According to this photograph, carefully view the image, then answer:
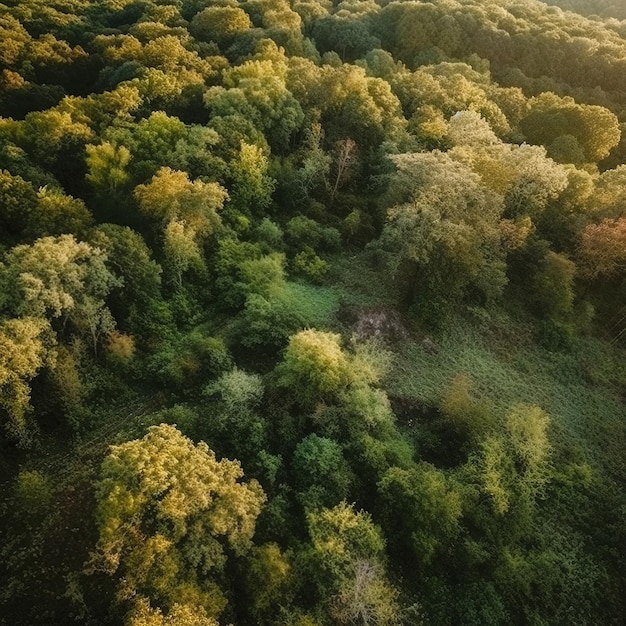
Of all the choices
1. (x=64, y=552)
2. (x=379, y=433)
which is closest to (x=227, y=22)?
(x=379, y=433)

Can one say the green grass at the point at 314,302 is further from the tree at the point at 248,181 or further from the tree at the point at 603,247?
the tree at the point at 603,247

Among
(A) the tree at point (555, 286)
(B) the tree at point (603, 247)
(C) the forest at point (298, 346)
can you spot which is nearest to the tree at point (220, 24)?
(C) the forest at point (298, 346)

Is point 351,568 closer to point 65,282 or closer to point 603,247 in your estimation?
point 65,282

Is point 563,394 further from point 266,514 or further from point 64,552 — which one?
point 64,552

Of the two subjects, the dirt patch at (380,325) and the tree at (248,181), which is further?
the tree at (248,181)

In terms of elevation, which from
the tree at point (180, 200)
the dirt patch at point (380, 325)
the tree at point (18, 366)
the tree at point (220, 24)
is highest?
the tree at point (220, 24)

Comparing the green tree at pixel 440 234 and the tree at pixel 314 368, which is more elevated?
the green tree at pixel 440 234

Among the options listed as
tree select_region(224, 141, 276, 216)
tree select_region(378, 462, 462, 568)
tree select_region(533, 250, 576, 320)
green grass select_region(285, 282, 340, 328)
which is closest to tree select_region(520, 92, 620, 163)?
tree select_region(533, 250, 576, 320)
